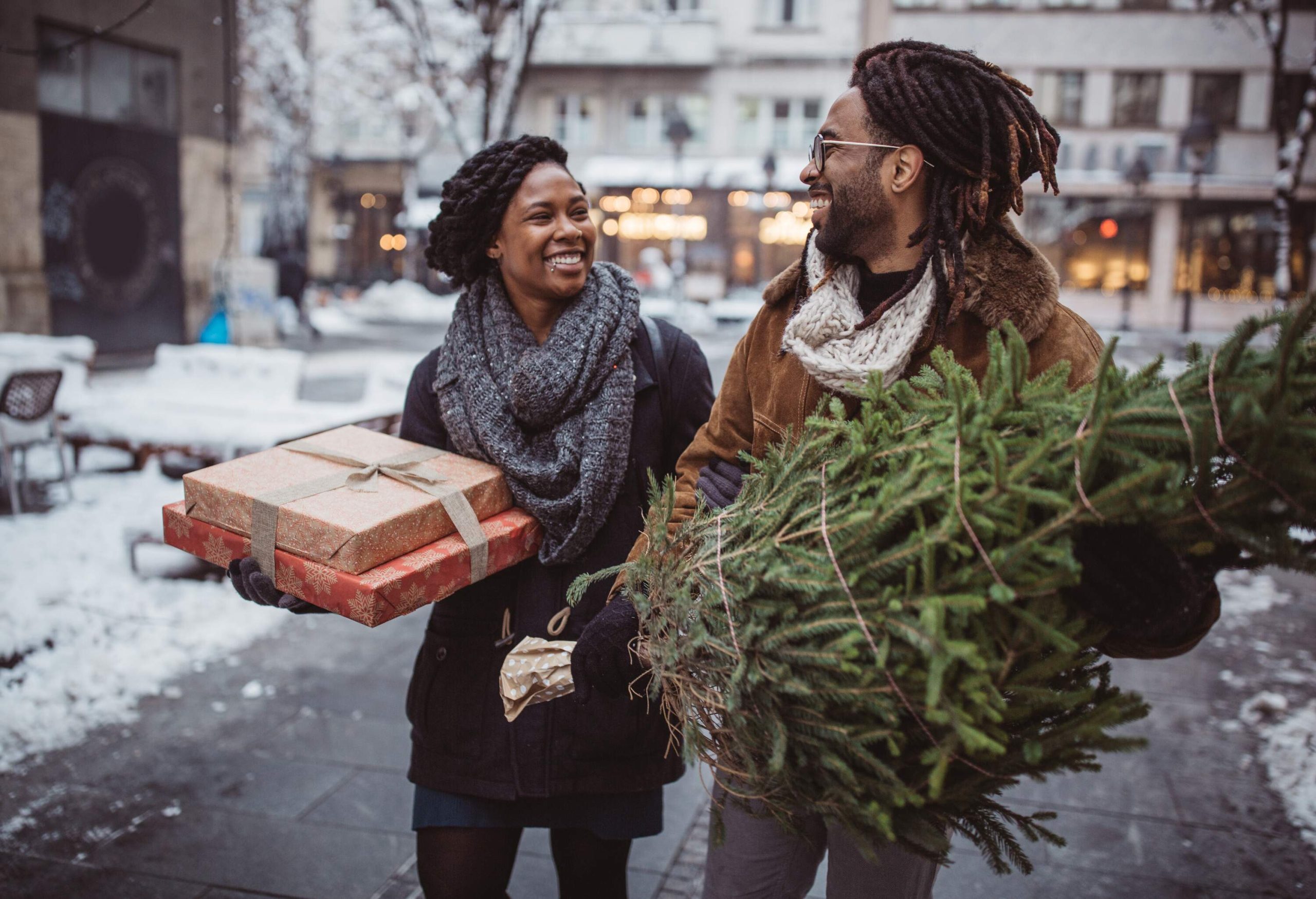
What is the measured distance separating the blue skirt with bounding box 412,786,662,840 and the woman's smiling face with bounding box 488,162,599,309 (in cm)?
124

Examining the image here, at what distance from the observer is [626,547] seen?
2.40 meters

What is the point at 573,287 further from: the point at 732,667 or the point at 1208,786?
the point at 1208,786

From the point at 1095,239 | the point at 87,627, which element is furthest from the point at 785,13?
the point at 87,627

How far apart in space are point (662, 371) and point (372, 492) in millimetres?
818

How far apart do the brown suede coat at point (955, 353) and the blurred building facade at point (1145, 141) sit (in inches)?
1120

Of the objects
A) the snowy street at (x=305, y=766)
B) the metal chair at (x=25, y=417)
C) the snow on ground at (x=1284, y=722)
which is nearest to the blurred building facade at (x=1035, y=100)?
the metal chair at (x=25, y=417)

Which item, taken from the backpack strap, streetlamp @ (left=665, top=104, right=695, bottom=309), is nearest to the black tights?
the backpack strap

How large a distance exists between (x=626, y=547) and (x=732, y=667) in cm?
89

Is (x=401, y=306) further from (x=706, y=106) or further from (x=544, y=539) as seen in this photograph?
(x=544, y=539)

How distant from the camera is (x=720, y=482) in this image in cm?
211

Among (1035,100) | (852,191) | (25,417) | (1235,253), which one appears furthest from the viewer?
(1035,100)

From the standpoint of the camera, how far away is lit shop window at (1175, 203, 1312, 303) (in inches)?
1112

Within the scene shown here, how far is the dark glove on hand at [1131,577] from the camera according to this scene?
1365 mm

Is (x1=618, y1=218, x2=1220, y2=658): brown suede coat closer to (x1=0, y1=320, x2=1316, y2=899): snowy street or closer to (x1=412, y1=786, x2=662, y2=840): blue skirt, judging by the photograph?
(x1=412, y1=786, x2=662, y2=840): blue skirt
